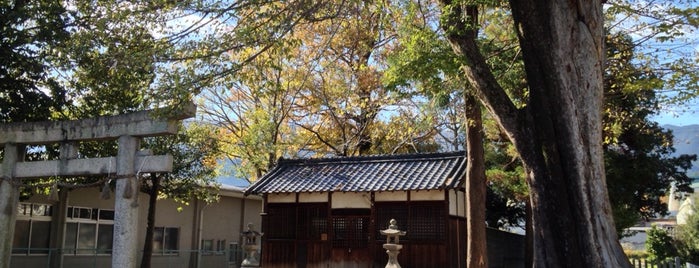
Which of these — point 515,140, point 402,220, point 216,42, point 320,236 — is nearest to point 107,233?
point 320,236

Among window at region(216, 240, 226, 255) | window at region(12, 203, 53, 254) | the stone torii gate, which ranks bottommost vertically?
window at region(216, 240, 226, 255)

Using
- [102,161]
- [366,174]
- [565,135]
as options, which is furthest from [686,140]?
[102,161]

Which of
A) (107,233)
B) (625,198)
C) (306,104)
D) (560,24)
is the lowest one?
(107,233)

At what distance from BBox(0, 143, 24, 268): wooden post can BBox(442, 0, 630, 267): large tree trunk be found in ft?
33.0

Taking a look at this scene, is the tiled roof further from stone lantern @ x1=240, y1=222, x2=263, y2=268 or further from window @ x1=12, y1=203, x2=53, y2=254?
window @ x1=12, y1=203, x2=53, y2=254

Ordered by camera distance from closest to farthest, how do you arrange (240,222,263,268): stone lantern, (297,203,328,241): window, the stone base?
the stone base, (240,222,263,268): stone lantern, (297,203,328,241): window

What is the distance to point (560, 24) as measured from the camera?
22.6 feet

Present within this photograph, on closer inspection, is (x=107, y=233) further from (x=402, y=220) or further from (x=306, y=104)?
(x=402, y=220)

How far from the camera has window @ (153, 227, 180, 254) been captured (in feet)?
69.2

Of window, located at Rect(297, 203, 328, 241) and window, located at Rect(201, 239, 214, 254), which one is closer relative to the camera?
window, located at Rect(297, 203, 328, 241)

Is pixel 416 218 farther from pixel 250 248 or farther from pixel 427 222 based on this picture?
pixel 250 248

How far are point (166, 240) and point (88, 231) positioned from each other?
3361 millimetres

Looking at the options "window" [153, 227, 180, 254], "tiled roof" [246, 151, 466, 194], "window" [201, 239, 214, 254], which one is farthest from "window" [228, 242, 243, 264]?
"tiled roof" [246, 151, 466, 194]

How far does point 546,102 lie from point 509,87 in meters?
4.46
